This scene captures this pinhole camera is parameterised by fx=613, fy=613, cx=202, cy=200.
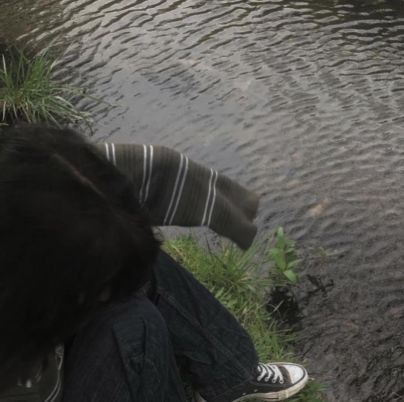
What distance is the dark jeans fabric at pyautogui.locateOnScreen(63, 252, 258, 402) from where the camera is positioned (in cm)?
132

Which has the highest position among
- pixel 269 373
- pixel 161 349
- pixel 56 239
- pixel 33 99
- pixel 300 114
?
pixel 56 239

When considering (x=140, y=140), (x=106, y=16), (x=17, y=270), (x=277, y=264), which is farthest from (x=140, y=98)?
(x=17, y=270)

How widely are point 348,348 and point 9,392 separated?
1.51m

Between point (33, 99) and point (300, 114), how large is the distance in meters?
1.60

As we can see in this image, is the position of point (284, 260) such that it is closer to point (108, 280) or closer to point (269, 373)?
point (269, 373)

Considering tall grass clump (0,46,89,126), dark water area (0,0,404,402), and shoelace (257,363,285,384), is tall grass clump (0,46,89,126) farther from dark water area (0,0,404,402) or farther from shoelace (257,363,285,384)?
shoelace (257,363,285,384)

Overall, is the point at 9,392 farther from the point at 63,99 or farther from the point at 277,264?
the point at 63,99

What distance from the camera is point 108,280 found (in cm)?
107

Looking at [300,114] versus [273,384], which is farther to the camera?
[300,114]

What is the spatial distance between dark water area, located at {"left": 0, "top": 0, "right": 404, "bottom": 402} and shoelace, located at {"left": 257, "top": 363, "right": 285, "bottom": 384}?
37 centimetres

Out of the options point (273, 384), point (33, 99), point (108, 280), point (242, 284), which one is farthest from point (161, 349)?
point (33, 99)

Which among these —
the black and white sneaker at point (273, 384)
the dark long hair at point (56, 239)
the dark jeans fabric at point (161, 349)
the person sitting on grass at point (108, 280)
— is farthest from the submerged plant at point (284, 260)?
the dark long hair at point (56, 239)

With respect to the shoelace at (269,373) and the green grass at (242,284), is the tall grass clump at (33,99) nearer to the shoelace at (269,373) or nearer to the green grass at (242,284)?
the green grass at (242,284)

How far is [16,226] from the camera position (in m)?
0.95
